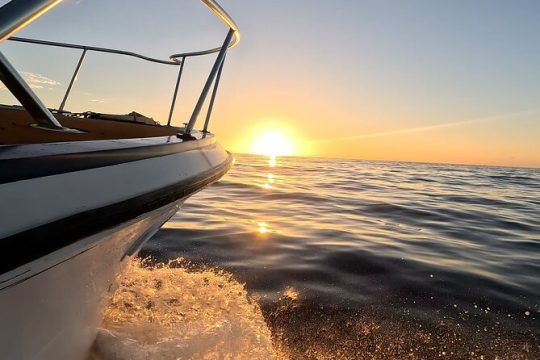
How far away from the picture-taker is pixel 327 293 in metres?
3.62

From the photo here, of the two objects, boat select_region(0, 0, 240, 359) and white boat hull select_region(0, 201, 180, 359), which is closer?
boat select_region(0, 0, 240, 359)

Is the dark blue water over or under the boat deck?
under

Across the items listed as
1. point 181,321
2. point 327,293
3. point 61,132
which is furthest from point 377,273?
point 61,132

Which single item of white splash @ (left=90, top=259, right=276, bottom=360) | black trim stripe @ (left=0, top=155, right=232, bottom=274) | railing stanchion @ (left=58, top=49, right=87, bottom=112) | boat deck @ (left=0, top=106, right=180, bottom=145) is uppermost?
railing stanchion @ (left=58, top=49, right=87, bottom=112)

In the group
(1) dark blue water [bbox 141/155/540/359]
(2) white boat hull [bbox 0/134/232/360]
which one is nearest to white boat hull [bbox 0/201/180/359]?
(2) white boat hull [bbox 0/134/232/360]

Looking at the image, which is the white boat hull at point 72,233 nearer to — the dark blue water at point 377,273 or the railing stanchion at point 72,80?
the dark blue water at point 377,273

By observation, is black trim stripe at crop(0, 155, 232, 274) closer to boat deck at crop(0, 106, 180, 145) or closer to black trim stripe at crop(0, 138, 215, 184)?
black trim stripe at crop(0, 138, 215, 184)

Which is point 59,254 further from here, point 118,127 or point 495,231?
point 495,231

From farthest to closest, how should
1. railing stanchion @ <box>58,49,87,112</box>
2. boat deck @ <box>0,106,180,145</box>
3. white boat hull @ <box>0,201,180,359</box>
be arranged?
railing stanchion @ <box>58,49,87,112</box> → boat deck @ <box>0,106,180,145</box> → white boat hull @ <box>0,201,180,359</box>

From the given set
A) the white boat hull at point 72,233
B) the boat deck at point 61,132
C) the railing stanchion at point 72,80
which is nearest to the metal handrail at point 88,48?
the railing stanchion at point 72,80

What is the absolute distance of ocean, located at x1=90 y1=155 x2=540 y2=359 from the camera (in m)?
2.72

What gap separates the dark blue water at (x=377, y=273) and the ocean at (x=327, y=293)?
0.6 inches

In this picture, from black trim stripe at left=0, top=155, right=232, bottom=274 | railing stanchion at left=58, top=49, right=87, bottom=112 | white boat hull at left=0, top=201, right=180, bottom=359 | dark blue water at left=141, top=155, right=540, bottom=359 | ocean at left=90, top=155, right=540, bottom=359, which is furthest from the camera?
railing stanchion at left=58, top=49, right=87, bottom=112

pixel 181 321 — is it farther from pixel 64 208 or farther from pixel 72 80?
pixel 72 80
